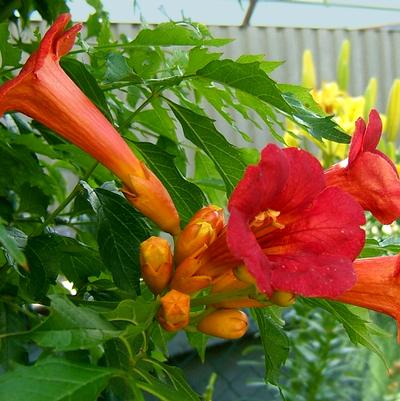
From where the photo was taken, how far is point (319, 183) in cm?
46

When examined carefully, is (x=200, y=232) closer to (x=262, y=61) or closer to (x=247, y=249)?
(x=247, y=249)

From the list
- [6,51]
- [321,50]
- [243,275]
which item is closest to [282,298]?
[243,275]

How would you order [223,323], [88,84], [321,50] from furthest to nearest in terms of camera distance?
1. [321,50]
2. [88,84]
3. [223,323]

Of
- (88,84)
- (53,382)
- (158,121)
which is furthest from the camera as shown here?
(158,121)

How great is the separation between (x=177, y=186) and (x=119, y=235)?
74 millimetres

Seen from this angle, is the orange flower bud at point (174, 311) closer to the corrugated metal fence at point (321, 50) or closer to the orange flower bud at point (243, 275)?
the orange flower bud at point (243, 275)

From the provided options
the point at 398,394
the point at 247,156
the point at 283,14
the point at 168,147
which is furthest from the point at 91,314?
the point at 283,14

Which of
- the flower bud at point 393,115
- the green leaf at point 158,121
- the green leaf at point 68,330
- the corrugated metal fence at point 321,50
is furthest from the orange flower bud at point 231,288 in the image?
the corrugated metal fence at point 321,50

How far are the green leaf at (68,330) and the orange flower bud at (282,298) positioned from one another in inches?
4.2

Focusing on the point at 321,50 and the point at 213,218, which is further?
the point at 321,50

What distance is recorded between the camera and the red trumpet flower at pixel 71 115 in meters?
0.53

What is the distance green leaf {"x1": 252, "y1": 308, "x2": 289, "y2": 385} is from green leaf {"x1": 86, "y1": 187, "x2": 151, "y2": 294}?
4.1 inches

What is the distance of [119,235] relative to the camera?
58 cm

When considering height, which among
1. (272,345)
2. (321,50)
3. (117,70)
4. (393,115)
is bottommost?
(321,50)
